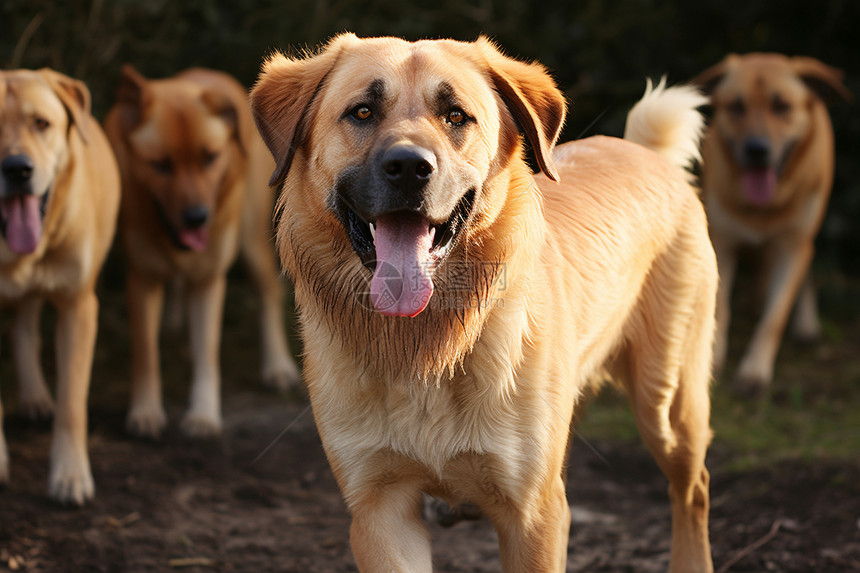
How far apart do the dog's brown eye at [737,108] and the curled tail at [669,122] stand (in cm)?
280

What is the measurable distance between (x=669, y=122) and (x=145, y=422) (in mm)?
3274

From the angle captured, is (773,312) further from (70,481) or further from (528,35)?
(70,481)

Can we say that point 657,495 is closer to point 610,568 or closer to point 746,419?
point 610,568

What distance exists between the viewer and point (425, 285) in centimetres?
258

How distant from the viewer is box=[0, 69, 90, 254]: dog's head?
13.8ft

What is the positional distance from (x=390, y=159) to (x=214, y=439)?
335 cm

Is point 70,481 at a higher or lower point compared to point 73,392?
lower

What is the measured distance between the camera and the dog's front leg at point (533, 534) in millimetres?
2760

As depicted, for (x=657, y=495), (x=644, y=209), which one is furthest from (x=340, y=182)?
(x=657, y=495)

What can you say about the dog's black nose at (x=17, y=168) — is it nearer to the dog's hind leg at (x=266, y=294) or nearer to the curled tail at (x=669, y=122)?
the dog's hind leg at (x=266, y=294)

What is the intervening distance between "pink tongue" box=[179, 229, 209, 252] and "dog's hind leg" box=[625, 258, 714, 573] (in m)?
2.72

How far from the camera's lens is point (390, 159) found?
8.02 feet

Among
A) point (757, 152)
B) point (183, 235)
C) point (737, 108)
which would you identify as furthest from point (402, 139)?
point (737, 108)

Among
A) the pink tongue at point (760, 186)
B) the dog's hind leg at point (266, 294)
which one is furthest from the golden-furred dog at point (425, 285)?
the pink tongue at point (760, 186)
